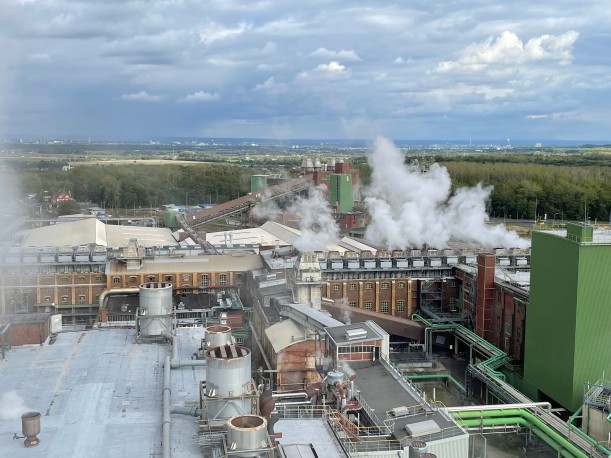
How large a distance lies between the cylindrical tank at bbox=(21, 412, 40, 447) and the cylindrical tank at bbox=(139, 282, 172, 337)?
12.2m

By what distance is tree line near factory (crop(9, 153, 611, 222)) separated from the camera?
413ft

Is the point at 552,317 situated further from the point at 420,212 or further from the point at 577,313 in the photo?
the point at 420,212

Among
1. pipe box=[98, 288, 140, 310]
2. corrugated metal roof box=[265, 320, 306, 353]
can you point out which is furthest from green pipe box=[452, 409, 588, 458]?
pipe box=[98, 288, 140, 310]

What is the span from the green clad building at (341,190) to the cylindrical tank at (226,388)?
81.6 metres

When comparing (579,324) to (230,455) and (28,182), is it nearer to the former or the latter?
(230,455)

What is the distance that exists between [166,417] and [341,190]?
83.0 meters

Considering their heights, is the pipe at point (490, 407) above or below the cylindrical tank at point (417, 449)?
below

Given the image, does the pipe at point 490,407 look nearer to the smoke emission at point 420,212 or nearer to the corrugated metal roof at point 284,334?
the corrugated metal roof at point 284,334

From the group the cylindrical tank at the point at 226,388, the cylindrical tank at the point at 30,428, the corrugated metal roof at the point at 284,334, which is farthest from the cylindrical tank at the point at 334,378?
the cylindrical tank at the point at 30,428

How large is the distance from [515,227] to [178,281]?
75779 mm

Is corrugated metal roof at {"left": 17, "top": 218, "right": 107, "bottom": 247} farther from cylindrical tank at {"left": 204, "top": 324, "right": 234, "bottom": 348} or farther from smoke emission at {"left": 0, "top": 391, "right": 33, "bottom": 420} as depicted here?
smoke emission at {"left": 0, "top": 391, "right": 33, "bottom": 420}

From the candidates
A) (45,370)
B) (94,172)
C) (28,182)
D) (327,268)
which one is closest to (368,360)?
(45,370)

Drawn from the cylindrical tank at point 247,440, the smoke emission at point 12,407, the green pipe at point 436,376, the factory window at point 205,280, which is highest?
the cylindrical tank at point 247,440

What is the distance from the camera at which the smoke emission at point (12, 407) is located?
75.8 ft
